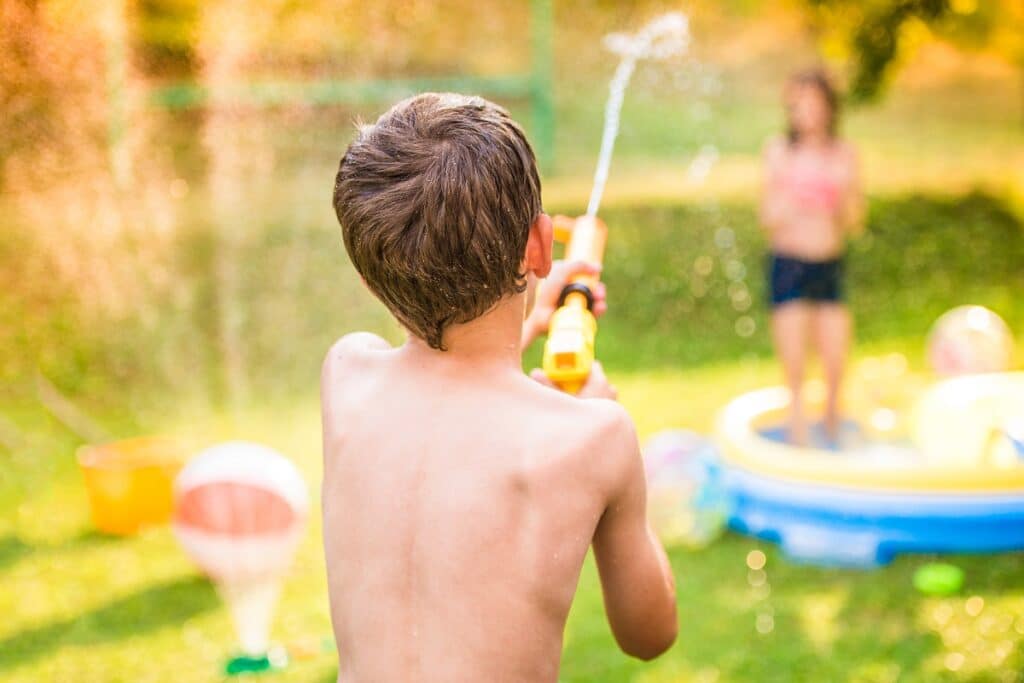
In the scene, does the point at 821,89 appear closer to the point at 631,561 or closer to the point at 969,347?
the point at 969,347

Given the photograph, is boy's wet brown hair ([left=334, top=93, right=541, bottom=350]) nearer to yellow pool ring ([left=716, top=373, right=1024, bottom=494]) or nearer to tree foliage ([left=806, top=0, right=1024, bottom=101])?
yellow pool ring ([left=716, top=373, right=1024, bottom=494])

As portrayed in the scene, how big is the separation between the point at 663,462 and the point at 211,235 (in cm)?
500

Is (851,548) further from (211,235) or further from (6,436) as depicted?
(211,235)

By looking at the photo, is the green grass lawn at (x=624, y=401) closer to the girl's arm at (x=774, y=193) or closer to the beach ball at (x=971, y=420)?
the beach ball at (x=971, y=420)

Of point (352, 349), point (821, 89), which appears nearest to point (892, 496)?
point (821, 89)

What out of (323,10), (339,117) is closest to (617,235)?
(339,117)

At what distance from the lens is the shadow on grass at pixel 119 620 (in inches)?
139

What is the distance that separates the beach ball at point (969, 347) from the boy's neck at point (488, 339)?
400 centimetres

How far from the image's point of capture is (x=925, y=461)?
445cm

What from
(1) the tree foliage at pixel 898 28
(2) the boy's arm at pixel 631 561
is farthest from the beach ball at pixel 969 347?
(2) the boy's arm at pixel 631 561

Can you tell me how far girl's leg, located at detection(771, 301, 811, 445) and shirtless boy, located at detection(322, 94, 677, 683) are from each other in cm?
355

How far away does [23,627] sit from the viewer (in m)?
3.66

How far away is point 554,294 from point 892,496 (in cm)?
248

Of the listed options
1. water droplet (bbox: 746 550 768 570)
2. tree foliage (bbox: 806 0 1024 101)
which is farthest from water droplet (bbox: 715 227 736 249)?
water droplet (bbox: 746 550 768 570)
